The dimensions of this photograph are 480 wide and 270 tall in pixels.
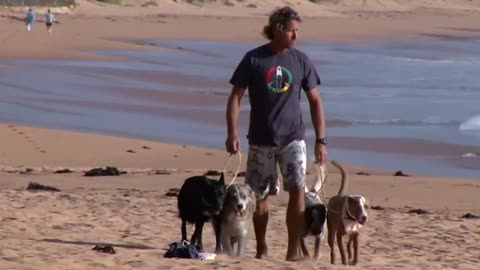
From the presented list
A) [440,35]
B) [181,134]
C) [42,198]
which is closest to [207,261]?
[42,198]

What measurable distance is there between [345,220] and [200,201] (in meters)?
0.98

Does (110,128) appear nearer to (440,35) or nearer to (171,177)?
(171,177)

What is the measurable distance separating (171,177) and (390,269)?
5497mm

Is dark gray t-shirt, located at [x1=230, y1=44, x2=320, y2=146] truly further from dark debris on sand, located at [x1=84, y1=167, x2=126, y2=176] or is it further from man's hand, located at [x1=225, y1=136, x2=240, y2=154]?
dark debris on sand, located at [x1=84, y1=167, x2=126, y2=176]

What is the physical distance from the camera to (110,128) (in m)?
18.5

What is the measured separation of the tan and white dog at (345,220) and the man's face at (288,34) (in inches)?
45.1

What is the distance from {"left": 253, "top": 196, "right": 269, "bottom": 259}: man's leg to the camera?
319 inches

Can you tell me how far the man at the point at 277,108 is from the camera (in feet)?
25.3

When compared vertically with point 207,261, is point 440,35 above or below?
below

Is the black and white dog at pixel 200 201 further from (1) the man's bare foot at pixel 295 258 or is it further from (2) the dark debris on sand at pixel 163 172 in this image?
(2) the dark debris on sand at pixel 163 172

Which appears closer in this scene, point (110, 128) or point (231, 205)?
point (231, 205)

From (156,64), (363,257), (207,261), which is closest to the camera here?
(207,261)

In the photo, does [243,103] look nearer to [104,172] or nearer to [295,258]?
[104,172]

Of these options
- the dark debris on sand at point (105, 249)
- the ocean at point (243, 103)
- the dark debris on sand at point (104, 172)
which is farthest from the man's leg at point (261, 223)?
the ocean at point (243, 103)
